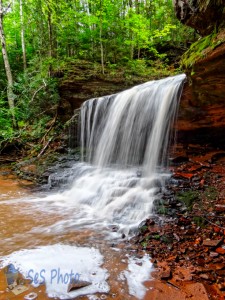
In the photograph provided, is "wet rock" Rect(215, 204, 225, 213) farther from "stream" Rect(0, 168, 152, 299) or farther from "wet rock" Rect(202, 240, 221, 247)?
"stream" Rect(0, 168, 152, 299)

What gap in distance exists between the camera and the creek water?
2.83 m

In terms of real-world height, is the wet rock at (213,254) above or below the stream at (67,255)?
above

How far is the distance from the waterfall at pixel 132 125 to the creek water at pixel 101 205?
2 cm

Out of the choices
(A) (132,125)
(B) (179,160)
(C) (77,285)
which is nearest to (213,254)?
(C) (77,285)

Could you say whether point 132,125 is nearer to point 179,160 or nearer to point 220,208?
point 179,160

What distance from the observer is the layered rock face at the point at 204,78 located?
14.3 feet

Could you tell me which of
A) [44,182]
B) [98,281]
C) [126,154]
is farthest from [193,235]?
[44,182]

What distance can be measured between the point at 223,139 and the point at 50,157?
5409mm

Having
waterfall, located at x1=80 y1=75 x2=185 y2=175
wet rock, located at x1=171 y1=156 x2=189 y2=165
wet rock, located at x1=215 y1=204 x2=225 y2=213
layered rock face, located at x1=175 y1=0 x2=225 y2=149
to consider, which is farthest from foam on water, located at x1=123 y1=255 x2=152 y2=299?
layered rock face, located at x1=175 y1=0 x2=225 y2=149

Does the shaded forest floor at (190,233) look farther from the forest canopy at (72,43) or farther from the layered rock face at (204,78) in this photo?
the forest canopy at (72,43)

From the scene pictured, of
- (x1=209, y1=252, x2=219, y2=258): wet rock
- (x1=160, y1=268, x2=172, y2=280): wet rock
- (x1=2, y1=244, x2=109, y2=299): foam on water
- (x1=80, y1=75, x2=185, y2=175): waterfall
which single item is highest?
(x1=80, y1=75, x2=185, y2=175): waterfall

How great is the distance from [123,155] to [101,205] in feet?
7.36

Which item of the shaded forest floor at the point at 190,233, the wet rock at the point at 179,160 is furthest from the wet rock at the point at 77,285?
the wet rock at the point at 179,160

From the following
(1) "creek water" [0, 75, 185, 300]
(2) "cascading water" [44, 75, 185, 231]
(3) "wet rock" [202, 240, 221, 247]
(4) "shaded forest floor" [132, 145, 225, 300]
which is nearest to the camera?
(4) "shaded forest floor" [132, 145, 225, 300]
